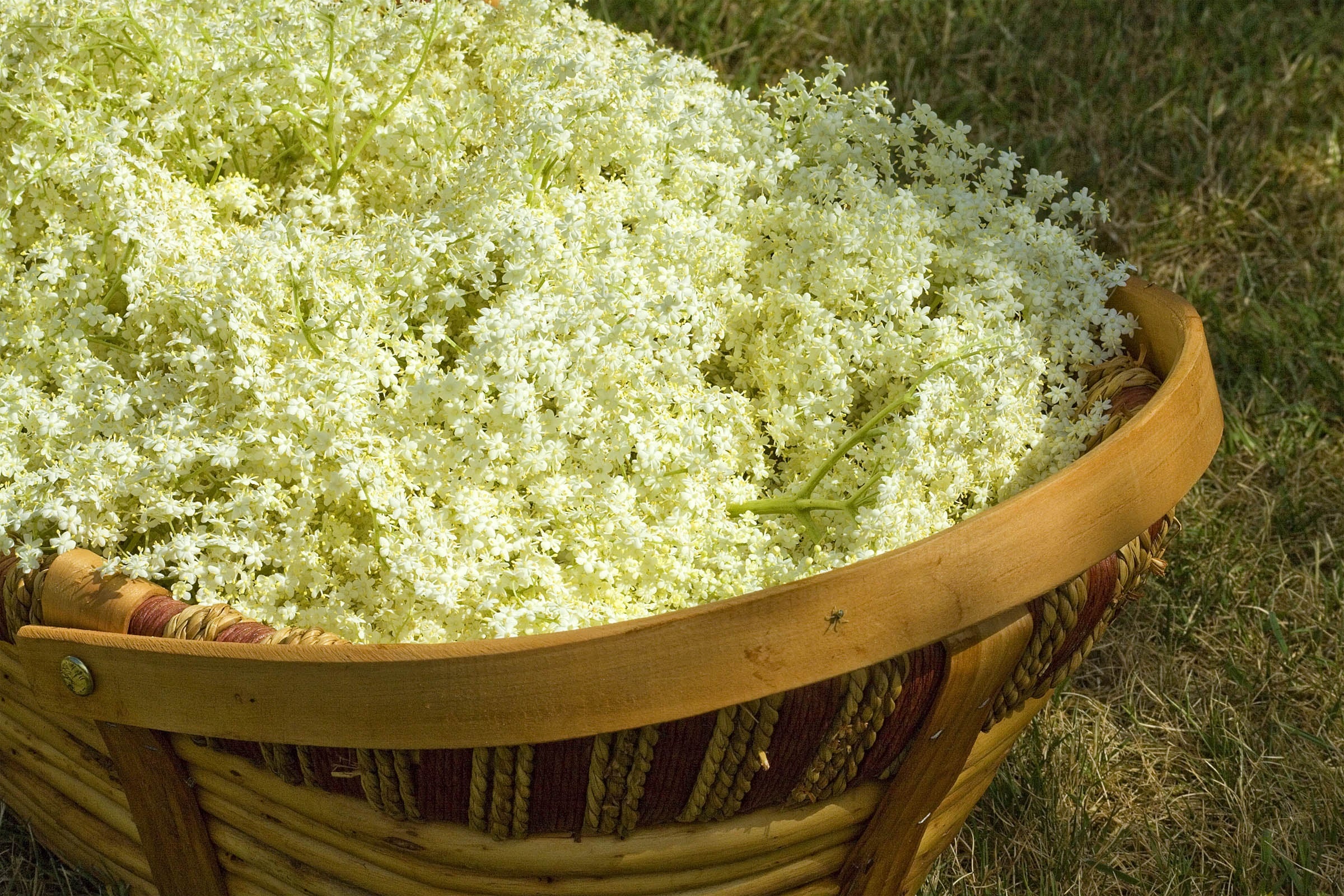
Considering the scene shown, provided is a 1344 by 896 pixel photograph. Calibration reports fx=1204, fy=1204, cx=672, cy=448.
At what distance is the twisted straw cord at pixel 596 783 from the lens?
44.8 inches

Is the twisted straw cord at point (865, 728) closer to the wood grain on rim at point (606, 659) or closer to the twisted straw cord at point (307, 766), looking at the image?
the wood grain on rim at point (606, 659)

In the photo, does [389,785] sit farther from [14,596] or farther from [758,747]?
[14,596]

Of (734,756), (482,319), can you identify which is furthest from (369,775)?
(482,319)

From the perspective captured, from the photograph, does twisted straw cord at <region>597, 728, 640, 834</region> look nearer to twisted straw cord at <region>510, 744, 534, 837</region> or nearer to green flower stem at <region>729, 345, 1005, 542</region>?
twisted straw cord at <region>510, 744, 534, 837</region>

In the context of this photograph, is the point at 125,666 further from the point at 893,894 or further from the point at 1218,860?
the point at 1218,860

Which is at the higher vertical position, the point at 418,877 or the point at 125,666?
the point at 125,666

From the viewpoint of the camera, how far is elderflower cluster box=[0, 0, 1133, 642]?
1.29 meters

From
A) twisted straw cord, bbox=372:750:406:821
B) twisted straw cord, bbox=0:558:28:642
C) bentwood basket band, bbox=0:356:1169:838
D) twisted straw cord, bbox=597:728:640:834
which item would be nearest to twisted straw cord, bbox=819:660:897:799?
bentwood basket band, bbox=0:356:1169:838

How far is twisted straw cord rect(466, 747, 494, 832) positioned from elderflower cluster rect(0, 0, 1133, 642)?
157mm

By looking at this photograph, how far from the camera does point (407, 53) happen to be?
165 cm

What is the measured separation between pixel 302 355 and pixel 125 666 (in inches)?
15.2

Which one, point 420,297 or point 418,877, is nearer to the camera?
point 418,877

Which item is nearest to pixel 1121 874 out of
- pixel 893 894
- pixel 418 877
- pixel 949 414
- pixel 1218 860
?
pixel 1218 860

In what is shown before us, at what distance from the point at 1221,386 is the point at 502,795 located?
2.13m
